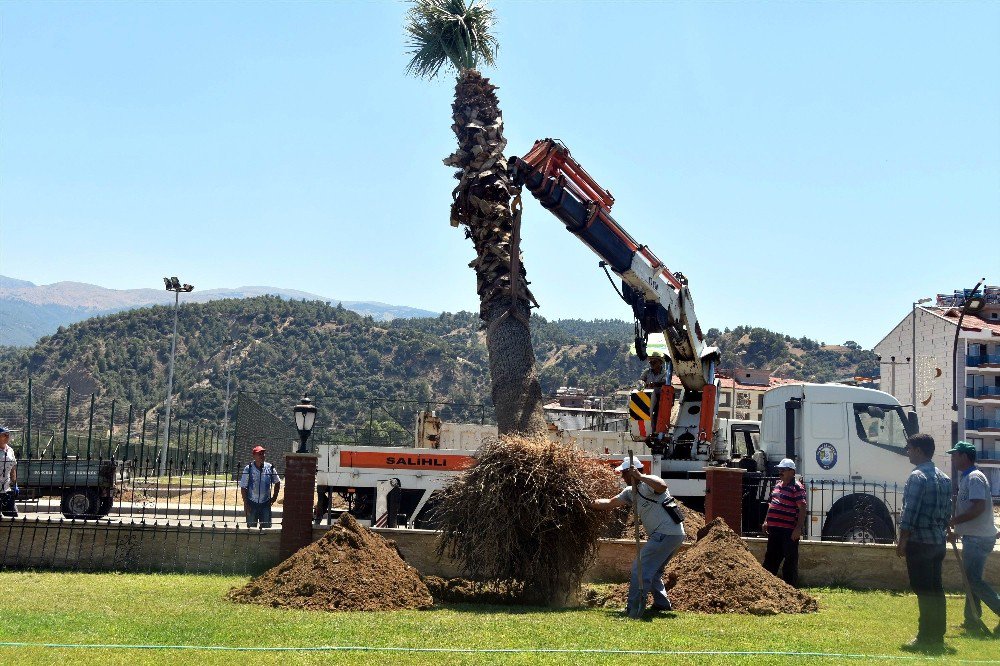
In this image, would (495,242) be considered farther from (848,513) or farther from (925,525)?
(925,525)

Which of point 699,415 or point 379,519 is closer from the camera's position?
point 379,519

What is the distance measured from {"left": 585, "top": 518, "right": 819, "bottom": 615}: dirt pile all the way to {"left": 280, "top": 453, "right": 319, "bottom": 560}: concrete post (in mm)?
4023

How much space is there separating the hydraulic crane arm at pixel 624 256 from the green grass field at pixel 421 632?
7657mm

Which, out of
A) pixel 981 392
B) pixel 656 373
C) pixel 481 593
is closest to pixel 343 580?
pixel 481 593

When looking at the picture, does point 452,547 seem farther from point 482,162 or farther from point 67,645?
point 482,162

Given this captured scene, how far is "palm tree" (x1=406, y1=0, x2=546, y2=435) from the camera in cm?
1822

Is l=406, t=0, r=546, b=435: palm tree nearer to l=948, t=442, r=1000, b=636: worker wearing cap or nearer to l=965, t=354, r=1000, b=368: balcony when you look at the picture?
l=948, t=442, r=1000, b=636: worker wearing cap

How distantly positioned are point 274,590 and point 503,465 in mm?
2895

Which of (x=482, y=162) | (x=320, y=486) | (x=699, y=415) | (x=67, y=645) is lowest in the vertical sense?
(x=67, y=645)

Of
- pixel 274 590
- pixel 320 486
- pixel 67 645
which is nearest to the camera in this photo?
pixel 67 645

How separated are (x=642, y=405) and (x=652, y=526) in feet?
25.1

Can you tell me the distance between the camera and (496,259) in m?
18.7

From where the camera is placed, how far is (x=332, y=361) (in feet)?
375

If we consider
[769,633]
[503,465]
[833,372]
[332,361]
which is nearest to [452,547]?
[503,465]
